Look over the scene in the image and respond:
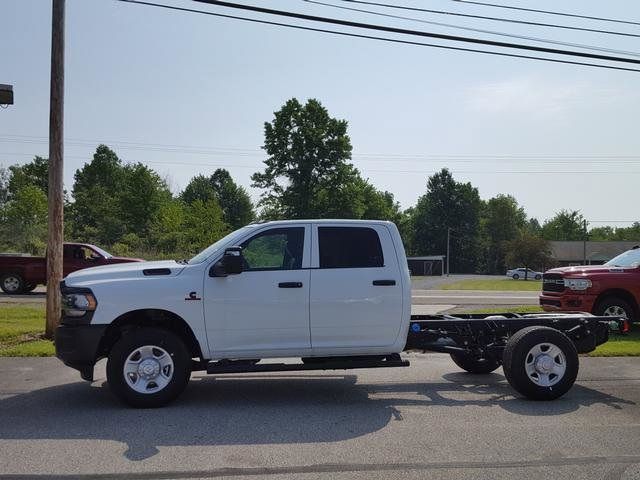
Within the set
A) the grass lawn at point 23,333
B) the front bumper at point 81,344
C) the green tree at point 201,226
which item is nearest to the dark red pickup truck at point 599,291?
the front bumper at point 81,344

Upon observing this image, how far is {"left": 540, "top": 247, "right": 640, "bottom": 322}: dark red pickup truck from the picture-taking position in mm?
12398

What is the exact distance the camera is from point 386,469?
492 cm

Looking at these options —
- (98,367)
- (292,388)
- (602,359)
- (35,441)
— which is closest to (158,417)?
A: (35,441)

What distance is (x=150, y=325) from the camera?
283 inches

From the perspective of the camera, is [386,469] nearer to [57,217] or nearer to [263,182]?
[57,217]

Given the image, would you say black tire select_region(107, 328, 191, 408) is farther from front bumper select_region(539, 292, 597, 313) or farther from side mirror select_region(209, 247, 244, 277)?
front bumper select_region(539, 292, 597, 313)

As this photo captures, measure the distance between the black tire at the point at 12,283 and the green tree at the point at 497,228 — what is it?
10452 centimetres

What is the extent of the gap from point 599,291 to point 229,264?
8668 millimetres

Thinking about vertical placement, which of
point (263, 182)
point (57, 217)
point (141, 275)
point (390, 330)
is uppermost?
point (263, 182)

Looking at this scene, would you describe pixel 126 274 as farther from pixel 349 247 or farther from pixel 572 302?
pixel 572 302

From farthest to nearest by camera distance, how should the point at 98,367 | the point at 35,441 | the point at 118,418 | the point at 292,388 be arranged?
the point at 98,367
the point at 292,388
the point at 118,418
the point at 35,441

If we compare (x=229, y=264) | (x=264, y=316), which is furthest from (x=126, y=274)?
(x=264, y=316)

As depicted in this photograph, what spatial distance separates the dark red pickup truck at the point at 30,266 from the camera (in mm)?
21984

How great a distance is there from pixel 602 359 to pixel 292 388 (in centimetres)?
550
